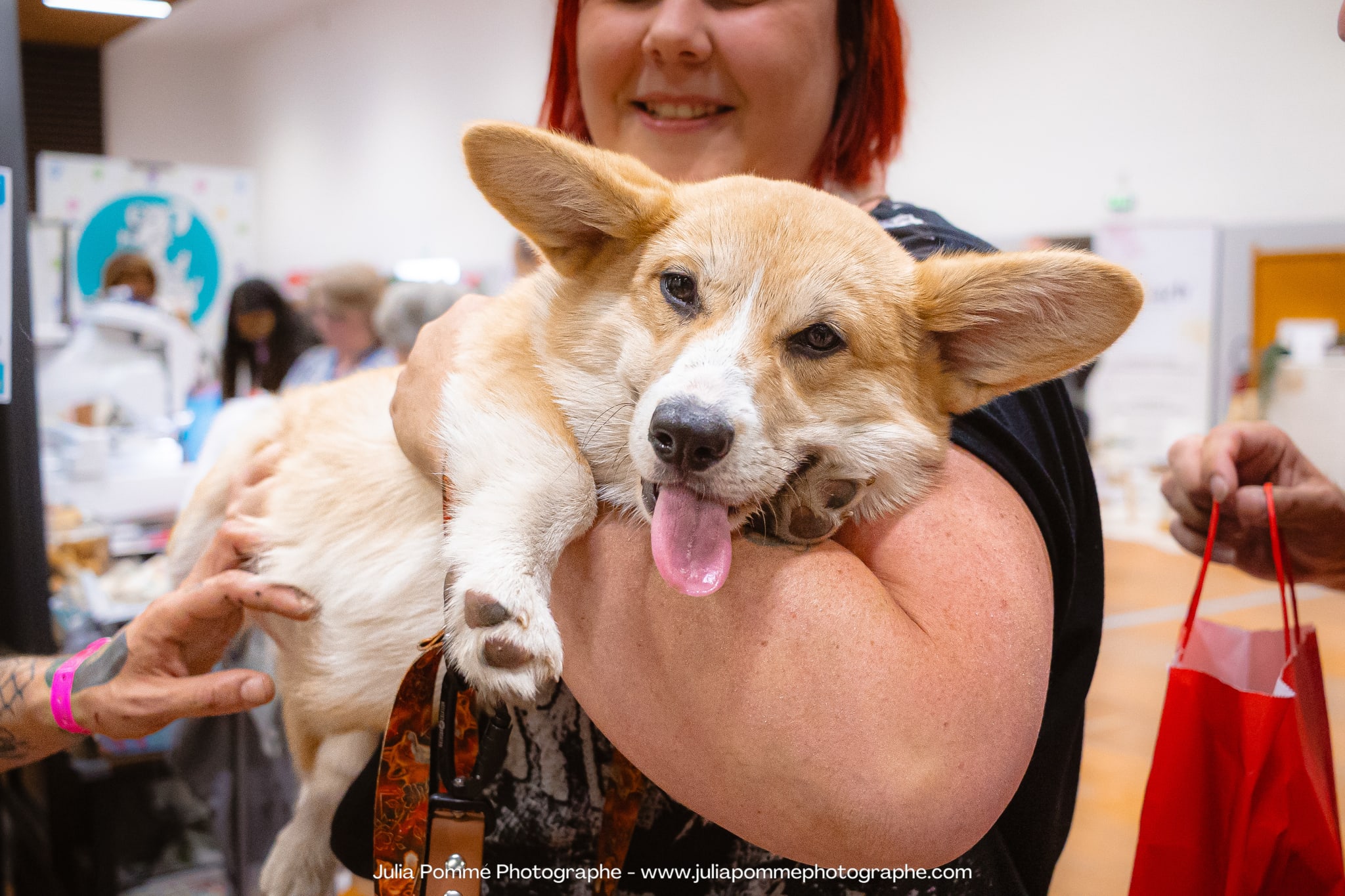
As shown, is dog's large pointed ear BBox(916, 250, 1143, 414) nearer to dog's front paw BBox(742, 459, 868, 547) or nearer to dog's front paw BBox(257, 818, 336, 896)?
dog's front paw BBox(742, 459, 868, 547)

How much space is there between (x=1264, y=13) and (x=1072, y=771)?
2.52 meters

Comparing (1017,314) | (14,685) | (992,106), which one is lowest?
(14,685)

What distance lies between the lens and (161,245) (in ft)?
23.7

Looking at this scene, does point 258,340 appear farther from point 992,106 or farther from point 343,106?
point 343,106

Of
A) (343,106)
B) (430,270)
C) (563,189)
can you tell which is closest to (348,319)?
(430,270)

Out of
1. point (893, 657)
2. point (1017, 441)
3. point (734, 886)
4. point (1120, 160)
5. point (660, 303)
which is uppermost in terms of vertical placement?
point (1120, 160)

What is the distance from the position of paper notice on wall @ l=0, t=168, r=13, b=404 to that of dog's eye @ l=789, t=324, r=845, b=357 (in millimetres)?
1298

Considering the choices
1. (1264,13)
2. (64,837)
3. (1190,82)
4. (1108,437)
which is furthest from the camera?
(1108,437)

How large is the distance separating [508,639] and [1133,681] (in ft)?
11.6

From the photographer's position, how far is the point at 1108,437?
4754 mm

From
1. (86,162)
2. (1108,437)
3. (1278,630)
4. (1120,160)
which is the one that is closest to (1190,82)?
(1120,160)

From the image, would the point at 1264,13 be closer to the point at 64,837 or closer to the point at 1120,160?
the point at 1120,160

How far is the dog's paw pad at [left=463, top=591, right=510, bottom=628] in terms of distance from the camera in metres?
1.01

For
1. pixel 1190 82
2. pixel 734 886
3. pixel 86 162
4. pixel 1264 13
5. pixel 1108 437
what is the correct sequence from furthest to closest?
1. pixel 86 162
2. pixel 1108 437
3. pixel 1190 82
4. pixel 1264 13
5. pixel 734 886
